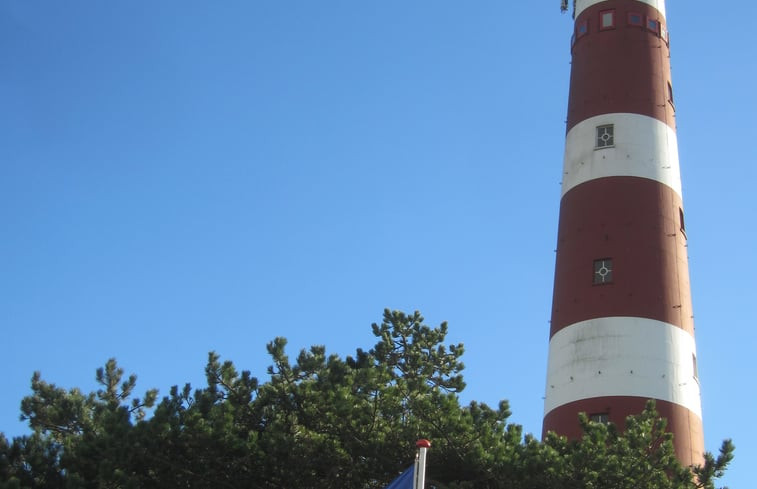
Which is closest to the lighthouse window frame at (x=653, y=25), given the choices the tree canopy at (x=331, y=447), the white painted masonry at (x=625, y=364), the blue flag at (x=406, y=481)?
the white painted masonry at (x=625, y=364)

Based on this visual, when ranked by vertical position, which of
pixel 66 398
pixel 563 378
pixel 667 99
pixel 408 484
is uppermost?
pixel 667 99

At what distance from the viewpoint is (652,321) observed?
972 inches

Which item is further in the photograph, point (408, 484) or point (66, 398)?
point (66, 398)

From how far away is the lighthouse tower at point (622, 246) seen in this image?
24.1 metres

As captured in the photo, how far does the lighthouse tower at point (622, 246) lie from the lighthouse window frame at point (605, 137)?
1.1 inches

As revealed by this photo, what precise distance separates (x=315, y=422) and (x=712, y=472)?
7.00 meters

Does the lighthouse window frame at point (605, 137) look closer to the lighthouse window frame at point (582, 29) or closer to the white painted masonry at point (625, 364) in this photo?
the lighthouse window frame at point (582, 29)

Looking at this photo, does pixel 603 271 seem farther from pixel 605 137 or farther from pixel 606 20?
pixel 606 20

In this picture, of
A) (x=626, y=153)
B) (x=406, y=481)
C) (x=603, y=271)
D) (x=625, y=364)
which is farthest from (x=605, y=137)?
(x=406, y=481)

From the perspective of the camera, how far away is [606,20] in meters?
29.8

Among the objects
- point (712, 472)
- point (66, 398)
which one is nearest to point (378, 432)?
point (712, 472)

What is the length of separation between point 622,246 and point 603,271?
0.81 m

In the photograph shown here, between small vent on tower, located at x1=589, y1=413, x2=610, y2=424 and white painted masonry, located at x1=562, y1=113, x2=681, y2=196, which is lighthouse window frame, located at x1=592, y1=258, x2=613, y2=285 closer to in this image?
white painted masonry, located at x1=562, y1=113, x2=681, y2=196

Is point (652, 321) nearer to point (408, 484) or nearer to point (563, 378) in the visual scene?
point (563, 378)
